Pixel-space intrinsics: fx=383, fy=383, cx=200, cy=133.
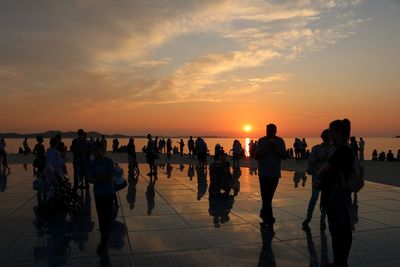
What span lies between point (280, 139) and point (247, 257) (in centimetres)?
278

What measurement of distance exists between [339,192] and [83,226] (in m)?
4.87

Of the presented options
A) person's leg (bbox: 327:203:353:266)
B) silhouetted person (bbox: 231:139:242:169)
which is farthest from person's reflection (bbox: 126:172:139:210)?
silhouetted person (bbox: 231:139:242:169)

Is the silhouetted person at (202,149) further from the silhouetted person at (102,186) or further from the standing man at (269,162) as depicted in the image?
the silhouetted person at (102,186)

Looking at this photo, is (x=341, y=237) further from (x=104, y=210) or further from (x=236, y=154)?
(x=236, y=154)

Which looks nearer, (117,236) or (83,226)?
(117,236)

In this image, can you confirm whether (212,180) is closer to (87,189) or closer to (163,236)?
(87,189)

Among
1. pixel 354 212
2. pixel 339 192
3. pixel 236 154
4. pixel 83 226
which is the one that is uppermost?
pixel 339 192

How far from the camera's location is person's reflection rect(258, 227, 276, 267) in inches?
202

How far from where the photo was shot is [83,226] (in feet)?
24.0

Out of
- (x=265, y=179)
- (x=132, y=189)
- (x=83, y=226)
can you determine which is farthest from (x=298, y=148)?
(x=83, y=226)

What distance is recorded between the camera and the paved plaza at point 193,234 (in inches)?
208

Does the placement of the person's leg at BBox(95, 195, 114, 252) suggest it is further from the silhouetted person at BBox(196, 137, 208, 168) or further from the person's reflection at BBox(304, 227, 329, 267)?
the silhouetted person at BBox(196, 137, 208, 168)

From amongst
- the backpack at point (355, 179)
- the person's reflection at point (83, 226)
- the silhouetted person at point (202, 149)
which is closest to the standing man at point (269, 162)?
the backpack at point (355, 179)

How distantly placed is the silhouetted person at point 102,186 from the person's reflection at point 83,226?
0.42m
